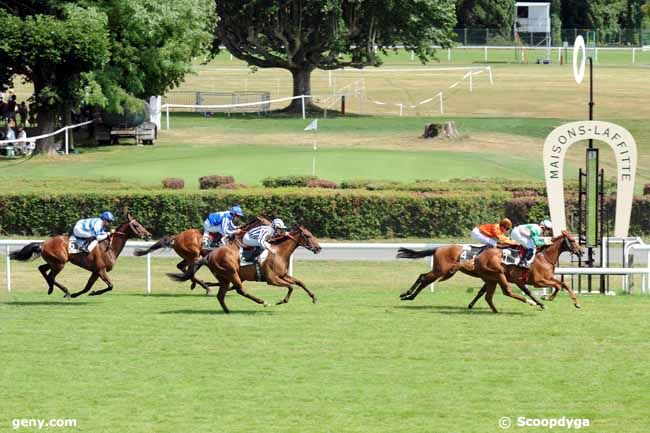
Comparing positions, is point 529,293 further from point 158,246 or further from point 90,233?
point 90,233

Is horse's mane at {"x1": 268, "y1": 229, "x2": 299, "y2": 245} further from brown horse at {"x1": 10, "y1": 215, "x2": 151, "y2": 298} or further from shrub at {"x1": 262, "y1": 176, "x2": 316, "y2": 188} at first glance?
shrub at {"x1": 262, "y1": 176, "x2": 316, "y2": 188}

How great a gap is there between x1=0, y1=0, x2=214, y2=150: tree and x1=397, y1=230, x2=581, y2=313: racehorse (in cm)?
1738

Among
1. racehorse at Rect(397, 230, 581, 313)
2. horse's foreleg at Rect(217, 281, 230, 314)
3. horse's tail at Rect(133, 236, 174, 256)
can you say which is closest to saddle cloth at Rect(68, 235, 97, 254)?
horse's tail at Rect(133, 236, 174, 256)

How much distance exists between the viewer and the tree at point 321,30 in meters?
42.3

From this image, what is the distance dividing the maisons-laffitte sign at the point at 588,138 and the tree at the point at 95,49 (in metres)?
15.9

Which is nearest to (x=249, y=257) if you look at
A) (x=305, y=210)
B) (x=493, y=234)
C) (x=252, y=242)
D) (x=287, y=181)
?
(x=252, y=242)

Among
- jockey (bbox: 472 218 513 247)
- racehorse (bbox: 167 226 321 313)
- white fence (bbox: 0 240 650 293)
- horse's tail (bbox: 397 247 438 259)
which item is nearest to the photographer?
racehorse (bbox: 167 226 321 313)

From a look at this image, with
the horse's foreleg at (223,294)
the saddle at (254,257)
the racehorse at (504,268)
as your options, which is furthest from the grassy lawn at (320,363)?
the saddle at (254,257)

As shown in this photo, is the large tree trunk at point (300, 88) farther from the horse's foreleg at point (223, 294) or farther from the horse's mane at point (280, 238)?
the horse's foreleg at point (223, 294)

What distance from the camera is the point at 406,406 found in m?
11.1

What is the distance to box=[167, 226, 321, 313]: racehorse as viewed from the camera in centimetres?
1571

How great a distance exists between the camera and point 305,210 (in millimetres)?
23734

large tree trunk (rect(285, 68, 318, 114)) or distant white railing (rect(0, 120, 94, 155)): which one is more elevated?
large tree trunk (rect(285, 68, 318, 114))

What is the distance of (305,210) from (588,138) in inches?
264
